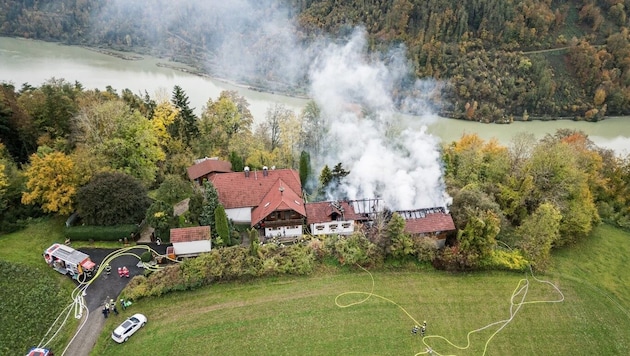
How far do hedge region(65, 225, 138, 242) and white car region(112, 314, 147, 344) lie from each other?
302 inches

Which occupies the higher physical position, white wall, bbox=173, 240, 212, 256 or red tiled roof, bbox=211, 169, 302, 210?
red tiled roof, bbox=211, 169, 302, 210

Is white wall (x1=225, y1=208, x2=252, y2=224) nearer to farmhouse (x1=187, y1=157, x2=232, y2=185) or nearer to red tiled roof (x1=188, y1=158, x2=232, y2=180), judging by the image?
farmhouse (x1=187, y1=157, x2=232, y2=185)

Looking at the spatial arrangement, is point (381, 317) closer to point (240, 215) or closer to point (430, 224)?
point (430, 224)

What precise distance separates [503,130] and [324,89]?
31061 millimetres

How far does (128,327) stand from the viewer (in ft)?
74.5

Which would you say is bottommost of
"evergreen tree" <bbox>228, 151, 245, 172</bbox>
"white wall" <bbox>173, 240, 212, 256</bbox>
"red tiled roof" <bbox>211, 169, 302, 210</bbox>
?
"white wall" <bbox>173, 240, 212, 256</bbox>

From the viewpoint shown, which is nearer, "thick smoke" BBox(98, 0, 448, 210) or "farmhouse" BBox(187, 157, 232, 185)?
"thick smoke" BBox(98, 0, 448, 210)

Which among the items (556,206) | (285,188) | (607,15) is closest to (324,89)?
(285,188)

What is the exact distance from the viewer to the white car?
22312 mm

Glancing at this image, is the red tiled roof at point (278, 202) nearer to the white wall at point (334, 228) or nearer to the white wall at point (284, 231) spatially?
the white wall at point (284, 231)

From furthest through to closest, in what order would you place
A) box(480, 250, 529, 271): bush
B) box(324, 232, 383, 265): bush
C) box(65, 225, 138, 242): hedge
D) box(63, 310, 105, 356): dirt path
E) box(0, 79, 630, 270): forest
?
box(0, 79, 630, 270): forest → box(65, 225, 138, 242): hedge → box(480, 250, 529, 271): bush → box(324, 232, 383, 265): bush → box(63, 310, 105, 356): dirt path

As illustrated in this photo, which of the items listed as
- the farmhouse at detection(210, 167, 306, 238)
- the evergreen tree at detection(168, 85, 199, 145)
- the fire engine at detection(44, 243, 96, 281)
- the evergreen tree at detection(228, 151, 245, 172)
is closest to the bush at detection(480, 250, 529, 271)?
the farmhouse at detection(210, 167, 306, 238)

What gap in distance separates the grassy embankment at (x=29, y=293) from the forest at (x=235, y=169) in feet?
7.15

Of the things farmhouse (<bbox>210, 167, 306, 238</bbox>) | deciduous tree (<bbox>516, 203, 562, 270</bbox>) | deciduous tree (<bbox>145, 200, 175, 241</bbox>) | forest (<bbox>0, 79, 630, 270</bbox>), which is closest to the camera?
deciduous tree (<bbox>145, 200, 175, 241</bbox>)
